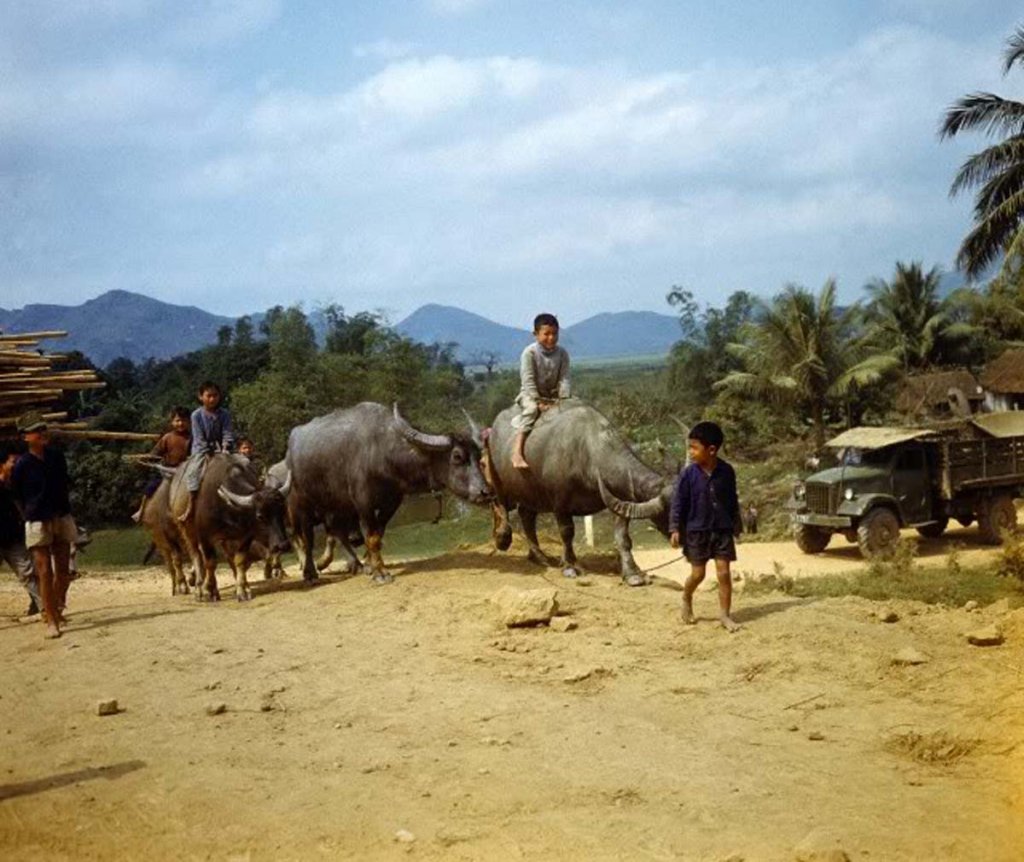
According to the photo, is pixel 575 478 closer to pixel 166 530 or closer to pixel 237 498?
pixel 237 498

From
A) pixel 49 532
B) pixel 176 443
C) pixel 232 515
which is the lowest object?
pixel 232 515

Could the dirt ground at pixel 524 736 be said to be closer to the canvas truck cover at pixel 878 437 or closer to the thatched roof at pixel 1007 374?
the canvas truck cover at pixel 878 437

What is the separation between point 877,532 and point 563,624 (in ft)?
32.8

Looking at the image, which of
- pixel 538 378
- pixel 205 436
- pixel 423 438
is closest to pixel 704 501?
pixel 538 378

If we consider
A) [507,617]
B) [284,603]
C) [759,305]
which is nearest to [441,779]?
[507,617]

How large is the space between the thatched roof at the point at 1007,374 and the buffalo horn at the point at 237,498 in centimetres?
3320

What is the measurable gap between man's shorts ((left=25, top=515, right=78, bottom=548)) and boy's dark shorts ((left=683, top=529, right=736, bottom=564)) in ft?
20.5

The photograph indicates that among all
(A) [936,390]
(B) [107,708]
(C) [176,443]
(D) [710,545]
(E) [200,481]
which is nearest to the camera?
(B) [107,708]

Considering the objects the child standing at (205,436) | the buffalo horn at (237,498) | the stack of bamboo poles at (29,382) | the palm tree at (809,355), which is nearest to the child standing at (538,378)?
the buffalo horn at (237,498)

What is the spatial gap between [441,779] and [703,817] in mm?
1449

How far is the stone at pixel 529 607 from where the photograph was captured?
8531mm

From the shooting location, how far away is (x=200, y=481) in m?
11.8

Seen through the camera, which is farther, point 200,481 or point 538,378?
point 200,481

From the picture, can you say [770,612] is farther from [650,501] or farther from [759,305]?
[759,305]
